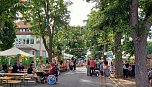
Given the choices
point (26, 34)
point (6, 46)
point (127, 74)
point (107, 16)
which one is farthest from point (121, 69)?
point (26, 34)

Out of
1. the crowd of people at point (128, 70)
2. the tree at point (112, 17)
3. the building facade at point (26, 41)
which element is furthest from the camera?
the building facade at point (26, 41)

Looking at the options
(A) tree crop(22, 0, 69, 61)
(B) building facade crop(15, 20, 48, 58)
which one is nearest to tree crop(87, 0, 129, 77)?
(A) tree crop(22, 0, 69, 61)

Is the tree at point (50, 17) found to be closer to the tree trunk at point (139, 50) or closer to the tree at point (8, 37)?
the tree at point (8, 37)

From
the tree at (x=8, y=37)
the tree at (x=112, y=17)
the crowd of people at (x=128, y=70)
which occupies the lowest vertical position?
the crowd of people at (x=128, y=70)

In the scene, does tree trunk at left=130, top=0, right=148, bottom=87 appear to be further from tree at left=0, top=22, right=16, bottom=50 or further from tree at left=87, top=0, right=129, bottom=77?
tree at left=0, top=22, right=16, bottom=50

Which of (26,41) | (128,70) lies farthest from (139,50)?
(26,41)

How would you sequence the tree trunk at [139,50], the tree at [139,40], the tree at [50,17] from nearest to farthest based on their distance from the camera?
the tree at [139,40]
the tree trunk at [139,50]
the tree at [50,17]

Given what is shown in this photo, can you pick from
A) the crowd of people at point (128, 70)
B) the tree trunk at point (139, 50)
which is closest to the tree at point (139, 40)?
the tree trunk at point (139, 50)

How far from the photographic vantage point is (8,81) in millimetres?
21500

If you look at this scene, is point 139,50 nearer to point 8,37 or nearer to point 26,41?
point 8,37

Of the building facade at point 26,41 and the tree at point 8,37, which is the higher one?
the building facade at point 26,41

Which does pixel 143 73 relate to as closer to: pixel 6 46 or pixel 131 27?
pixel 131 27

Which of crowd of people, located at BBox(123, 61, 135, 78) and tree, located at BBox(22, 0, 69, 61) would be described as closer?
crowd of people, located at BBox(123, 61, 135, 78)

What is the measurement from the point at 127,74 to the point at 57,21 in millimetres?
18142
